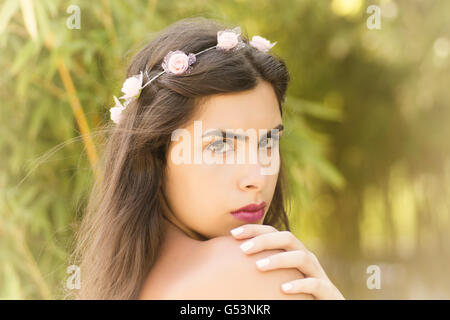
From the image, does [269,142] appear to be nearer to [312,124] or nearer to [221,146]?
[221,146]

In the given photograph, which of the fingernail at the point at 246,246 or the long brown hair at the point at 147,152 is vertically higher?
the long brown hair at the point at 147,152

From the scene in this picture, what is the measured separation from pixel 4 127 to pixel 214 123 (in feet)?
6.77

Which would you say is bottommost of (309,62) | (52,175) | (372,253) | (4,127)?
(372,253)

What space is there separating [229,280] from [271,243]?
0.11 m

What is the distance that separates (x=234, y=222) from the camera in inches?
42.3

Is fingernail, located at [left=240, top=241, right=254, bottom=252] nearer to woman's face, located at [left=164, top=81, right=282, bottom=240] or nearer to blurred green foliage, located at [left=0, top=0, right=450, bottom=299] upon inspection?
woman's face, located at [left=164, top=81, right=282, bottom=240]

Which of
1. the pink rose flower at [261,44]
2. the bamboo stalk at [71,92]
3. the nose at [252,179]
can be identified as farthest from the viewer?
the bamboo stalk at [71,92]

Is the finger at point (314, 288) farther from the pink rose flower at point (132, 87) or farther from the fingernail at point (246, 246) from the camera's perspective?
the pink rose flower at point (132, 87)

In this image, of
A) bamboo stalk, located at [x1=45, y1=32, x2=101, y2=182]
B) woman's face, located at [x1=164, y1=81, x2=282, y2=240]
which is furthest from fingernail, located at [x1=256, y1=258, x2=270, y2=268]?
bamboo stalk, located at [x1=45, y1=32, x2=101, y2=182]

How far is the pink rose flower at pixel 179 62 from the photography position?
3.61ft

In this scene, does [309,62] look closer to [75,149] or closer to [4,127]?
[75,149]

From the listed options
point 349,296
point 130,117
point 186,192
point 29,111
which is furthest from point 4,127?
point 349,296

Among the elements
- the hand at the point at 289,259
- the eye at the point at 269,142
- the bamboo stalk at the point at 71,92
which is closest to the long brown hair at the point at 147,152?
the eye at the point at 269,142

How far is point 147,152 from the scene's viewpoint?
114cm
